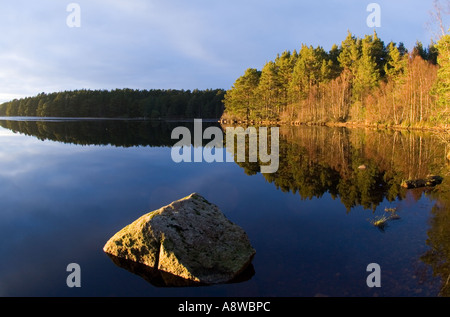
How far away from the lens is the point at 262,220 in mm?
10328

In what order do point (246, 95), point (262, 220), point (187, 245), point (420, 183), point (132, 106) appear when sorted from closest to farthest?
point (187, 245), point (262, 220), point (420, 183), point (246, 95), point (132, 106)

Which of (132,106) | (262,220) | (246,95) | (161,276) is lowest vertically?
(161,276)

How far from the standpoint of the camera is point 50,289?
6.39 meters

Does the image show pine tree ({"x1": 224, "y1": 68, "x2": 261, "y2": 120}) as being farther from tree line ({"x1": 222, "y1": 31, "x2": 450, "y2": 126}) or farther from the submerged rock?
the submerged rock

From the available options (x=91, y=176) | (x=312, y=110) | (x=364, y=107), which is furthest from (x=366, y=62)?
(x=91, y=176)

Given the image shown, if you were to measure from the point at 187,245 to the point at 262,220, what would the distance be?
407 centimetres

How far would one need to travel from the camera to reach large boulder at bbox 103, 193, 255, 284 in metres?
6.63

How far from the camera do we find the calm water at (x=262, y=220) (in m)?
6.36

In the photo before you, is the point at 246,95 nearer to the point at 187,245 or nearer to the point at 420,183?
the point at 420,183

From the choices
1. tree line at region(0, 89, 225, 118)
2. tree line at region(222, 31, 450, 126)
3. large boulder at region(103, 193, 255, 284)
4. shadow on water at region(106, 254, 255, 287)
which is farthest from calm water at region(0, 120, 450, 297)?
tree line at region(0, 89, 225, 118)

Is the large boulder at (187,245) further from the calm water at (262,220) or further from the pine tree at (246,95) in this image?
the pine tree at (246,95)

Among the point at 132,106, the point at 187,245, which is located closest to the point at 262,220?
the point at 187,245

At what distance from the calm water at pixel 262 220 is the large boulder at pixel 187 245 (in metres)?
0.36
